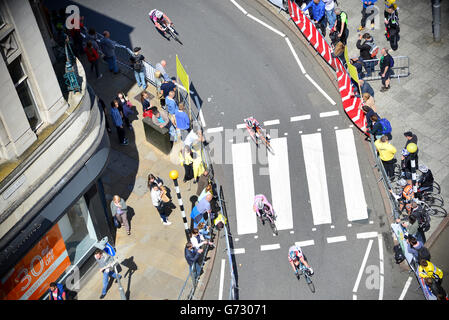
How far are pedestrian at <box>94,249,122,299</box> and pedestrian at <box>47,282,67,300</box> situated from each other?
162cm

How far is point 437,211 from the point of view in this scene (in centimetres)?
2961

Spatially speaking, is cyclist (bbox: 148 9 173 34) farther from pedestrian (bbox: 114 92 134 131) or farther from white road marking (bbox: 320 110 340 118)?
white road marking (bbox: 320 110 340 118)

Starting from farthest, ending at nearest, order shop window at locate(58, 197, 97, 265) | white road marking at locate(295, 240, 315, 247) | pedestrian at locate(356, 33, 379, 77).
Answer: pedestrian at locate(356, 33, 379, 77)
white road marking at locate(295, 240, 315, 247)
shop window at locate(58, 197, 97, 265)

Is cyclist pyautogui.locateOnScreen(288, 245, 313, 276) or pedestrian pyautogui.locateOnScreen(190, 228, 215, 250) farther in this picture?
pedestrian pyautogui.locateOnScreen(190, 228, 215, 250)

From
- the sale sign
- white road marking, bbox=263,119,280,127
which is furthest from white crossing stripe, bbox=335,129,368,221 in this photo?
the sale sign

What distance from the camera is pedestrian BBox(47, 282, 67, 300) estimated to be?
26266mm

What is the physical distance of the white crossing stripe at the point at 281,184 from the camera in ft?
98.3

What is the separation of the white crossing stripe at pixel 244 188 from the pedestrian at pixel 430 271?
6555 mm

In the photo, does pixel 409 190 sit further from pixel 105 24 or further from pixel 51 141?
pixel 105 24

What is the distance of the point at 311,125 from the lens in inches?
1300

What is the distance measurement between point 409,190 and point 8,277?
14.7 m

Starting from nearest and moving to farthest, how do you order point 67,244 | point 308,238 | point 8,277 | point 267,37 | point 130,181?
point 8,277 < point 67,244 < point 308,238 < point 130,181 < point 267,37

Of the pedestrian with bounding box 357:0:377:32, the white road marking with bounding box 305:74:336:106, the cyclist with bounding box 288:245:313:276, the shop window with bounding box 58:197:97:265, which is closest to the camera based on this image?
the shop window with bounding box 58:197:97:265
